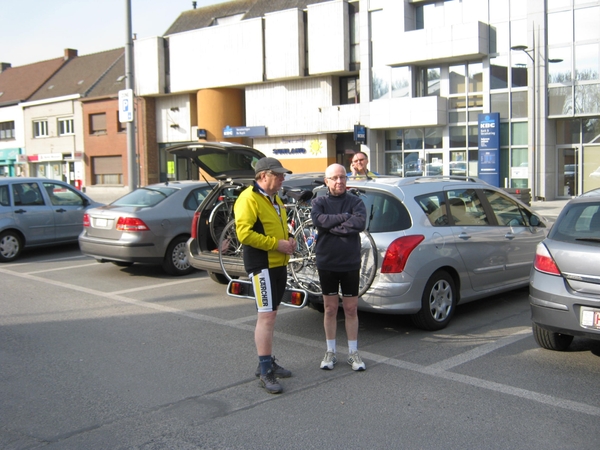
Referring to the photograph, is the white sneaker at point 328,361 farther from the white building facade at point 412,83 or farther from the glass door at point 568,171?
the glass door at point 568,171

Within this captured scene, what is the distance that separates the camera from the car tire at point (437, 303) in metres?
6.47

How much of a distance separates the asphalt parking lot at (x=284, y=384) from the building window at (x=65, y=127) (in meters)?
40.1

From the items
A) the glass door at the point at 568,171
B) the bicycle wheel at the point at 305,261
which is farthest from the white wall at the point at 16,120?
the bicycle wheel at the point at 305,261

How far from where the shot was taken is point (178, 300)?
335 inches

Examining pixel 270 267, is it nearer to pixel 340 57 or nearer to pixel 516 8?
pixel 516 8

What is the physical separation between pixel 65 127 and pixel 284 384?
4452 cm

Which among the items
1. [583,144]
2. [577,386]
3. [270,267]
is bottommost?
[577,386]

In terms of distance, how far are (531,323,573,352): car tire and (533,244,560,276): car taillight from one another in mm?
579

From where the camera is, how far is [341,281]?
213 inches

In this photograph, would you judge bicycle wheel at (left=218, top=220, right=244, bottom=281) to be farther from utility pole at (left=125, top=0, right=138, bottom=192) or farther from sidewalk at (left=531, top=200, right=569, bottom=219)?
sidewalk at (left=531, top=200, right=569, bottom=219)

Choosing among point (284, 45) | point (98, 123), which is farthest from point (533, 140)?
point (98, 123)

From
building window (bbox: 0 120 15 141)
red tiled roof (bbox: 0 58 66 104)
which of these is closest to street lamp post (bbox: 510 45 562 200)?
red tiled roof (bbox: 0 58 66 104)

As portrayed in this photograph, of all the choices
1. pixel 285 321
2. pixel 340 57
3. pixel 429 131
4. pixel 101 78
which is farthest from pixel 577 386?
pixel 101 78

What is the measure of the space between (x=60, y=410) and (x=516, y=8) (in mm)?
26919
